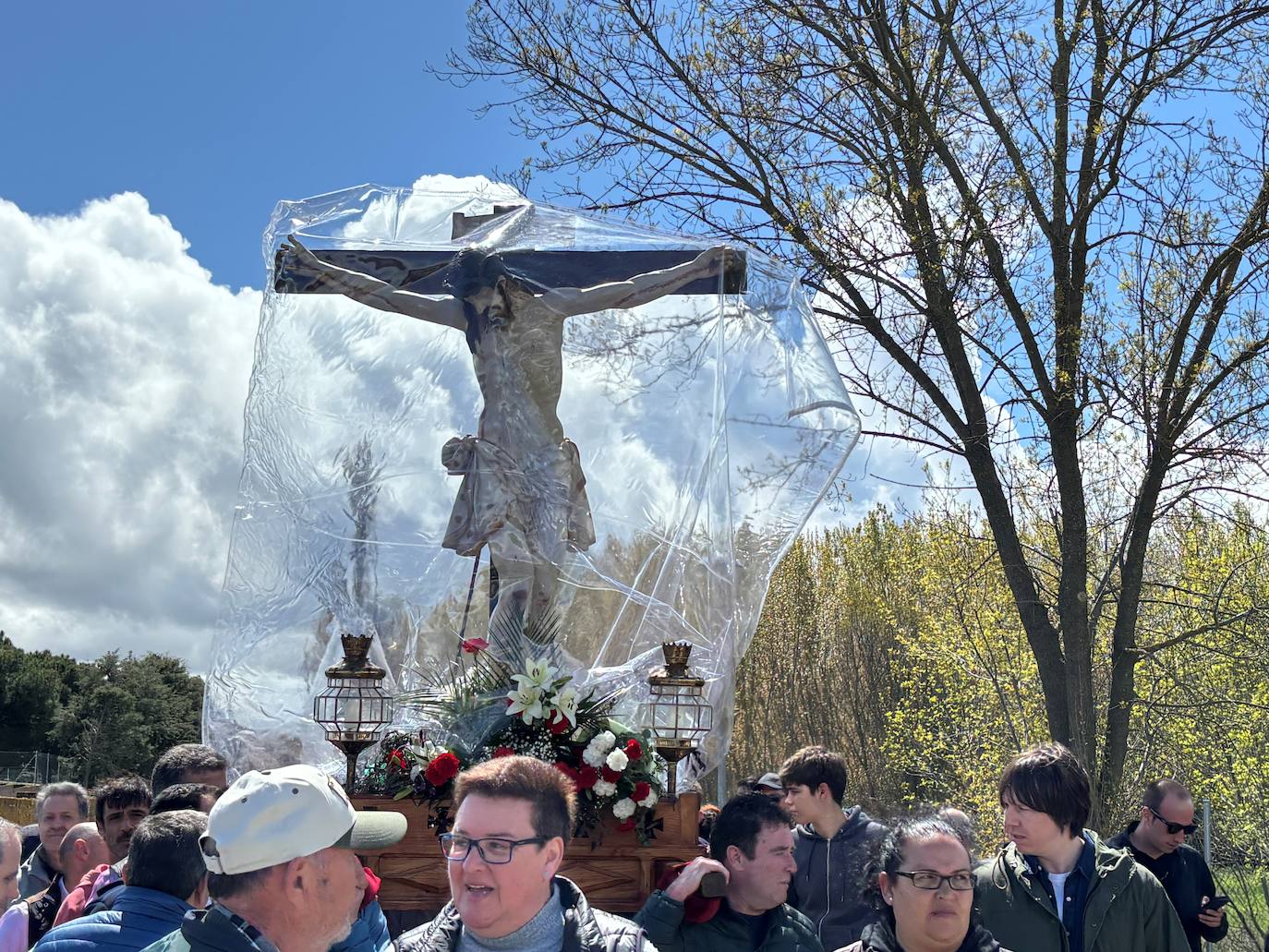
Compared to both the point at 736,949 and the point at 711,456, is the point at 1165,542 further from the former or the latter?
the point at 736,949

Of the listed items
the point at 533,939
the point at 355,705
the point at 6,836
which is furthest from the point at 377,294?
the point at 533,939

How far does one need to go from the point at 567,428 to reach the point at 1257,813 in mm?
10243

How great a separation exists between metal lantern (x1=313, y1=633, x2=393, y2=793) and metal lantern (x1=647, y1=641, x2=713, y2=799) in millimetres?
1121

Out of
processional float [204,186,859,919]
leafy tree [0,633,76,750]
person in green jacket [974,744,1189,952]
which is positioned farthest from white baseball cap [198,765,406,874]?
leafy tree [0,633,76,750]

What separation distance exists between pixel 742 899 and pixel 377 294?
12.7ft

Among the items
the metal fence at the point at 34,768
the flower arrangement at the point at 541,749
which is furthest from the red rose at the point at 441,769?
the metal fence at the point at 34,768

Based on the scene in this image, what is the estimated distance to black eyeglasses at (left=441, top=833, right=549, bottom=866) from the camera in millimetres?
2641

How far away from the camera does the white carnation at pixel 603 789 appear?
15.6 ft

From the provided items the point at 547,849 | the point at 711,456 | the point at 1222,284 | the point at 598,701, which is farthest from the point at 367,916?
→ the point at 1222,284

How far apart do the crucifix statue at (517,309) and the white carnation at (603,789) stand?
161 centimetres

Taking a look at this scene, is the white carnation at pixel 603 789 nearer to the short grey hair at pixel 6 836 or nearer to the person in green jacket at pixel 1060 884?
the person in green jacket at pixel 1060 884

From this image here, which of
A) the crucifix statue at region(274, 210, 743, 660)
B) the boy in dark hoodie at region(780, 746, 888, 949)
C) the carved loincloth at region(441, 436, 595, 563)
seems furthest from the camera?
the crucifix statue at region(274, 210, 743, 660)

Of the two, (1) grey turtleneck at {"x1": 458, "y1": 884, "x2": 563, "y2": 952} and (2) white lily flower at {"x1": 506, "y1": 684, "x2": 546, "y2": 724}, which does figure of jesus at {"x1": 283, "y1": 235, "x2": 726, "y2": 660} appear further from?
(1) grey turtleneck at {"x1": 458, "y1": 884, "x2": 563, "y2": 952}

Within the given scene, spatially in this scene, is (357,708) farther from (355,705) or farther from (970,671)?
(970,671)
